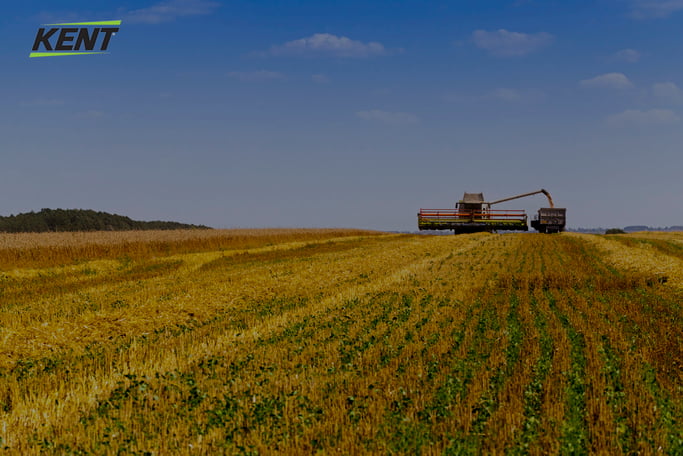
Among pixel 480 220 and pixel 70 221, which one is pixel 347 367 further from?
pixel 70 221

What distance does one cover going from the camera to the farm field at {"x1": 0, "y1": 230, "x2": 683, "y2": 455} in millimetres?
6863

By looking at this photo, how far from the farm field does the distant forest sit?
78.5 metres

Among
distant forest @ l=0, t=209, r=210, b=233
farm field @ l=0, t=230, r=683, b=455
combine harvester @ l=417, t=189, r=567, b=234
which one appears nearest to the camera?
farm field @ l=0, t=230, r=683, b=455

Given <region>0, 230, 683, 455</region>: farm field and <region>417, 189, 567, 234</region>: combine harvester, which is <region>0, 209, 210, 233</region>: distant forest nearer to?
<region>417, 189, 567, 234</region>: combine harvester

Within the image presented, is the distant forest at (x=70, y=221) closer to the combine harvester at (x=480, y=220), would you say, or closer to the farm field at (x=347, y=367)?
the combine harvester at (x=480, y=220)

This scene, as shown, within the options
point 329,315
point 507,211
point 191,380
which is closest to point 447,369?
point 191,380

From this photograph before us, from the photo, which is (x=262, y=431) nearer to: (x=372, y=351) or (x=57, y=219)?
(x=372, y=351)

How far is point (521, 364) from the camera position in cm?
958

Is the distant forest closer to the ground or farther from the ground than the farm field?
farther from the ground

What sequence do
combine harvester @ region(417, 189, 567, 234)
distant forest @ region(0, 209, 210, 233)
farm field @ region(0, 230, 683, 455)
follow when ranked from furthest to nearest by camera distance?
distant forest @ region(0, 209, 210, 233), combine harvester @ region(417, 189, 567, 234), farm field @ region(0, 230, 683, 455)

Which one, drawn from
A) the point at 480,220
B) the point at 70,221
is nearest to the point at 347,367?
the point at 480,220

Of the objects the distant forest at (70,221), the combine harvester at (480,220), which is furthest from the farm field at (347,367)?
the distant forest at (70,221)

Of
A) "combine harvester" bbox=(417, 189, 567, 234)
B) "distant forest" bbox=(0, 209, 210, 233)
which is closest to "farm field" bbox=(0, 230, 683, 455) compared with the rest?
"combine harvester" bbox=(417, 189, 567, 234)

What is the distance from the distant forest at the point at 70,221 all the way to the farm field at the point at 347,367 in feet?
258
